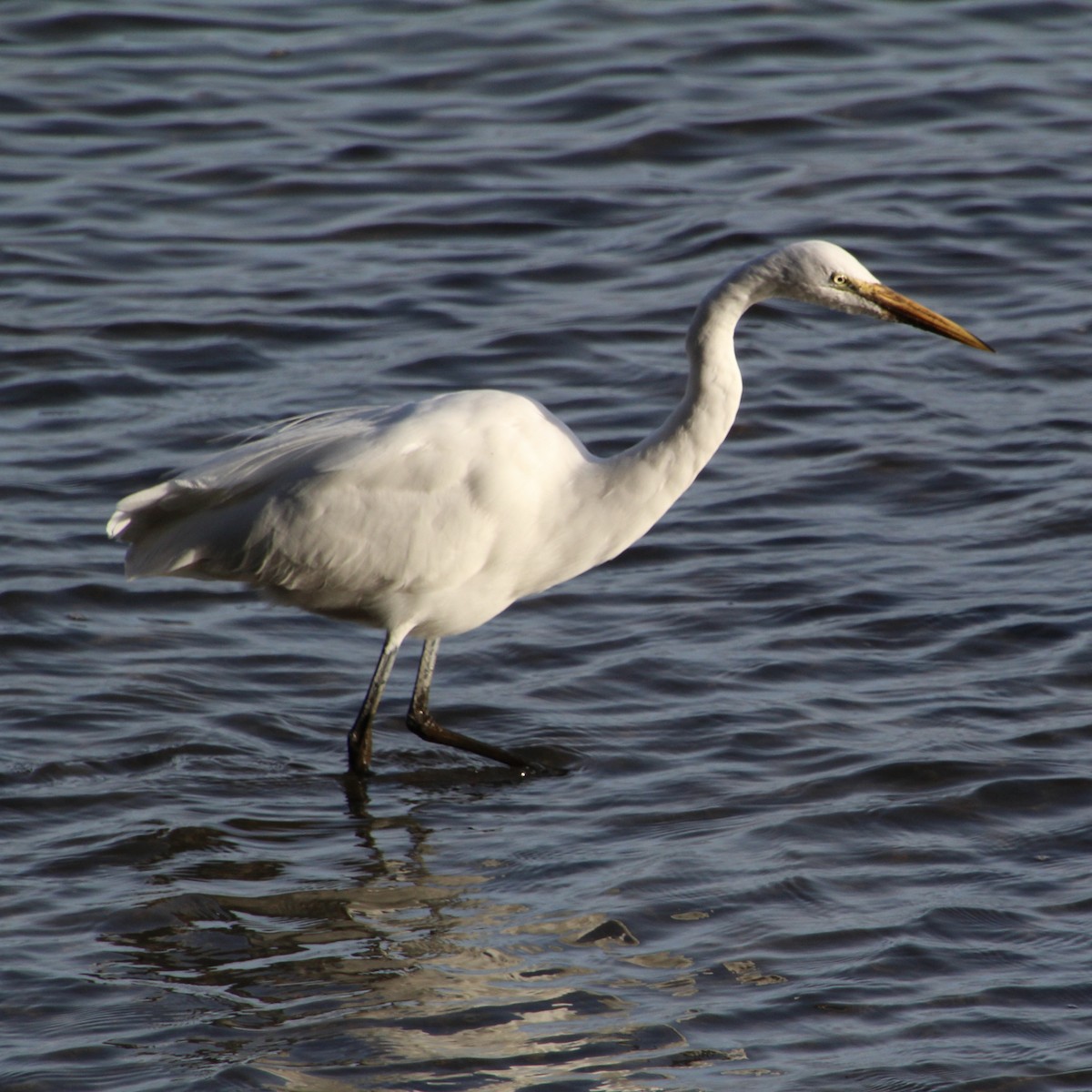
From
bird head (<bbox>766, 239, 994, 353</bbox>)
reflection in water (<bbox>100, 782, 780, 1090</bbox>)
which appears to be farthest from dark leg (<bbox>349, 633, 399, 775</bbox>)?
bird head (<bbox>766, 239, 994, 353</bbox>)

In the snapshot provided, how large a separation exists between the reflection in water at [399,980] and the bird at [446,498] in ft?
3.05

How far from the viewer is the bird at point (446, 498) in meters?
6.10

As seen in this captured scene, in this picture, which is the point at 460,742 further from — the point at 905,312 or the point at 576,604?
the point at 905,312

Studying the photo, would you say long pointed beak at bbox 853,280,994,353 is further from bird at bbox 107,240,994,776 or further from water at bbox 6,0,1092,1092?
water at bbox 6,0,1092,1092

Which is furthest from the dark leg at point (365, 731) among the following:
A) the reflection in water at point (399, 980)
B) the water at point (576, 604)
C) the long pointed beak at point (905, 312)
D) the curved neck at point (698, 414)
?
the long pointed beak at point (905, 312)

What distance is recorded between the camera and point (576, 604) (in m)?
7.77

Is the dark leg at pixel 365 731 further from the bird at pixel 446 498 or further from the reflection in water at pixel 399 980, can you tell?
the reflection in water at pixel 399 980

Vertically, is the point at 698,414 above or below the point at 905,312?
below

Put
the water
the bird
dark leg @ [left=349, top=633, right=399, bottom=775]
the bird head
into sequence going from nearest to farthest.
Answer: the water → the bird head → the bird → dark leg @ [left=349, top=633, right=399, bottom=775]

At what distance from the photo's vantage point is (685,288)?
1068 cm

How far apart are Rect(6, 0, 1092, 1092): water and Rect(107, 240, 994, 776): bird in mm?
591

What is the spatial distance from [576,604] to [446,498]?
170 centimetres

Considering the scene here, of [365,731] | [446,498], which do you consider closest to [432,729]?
[365,731]

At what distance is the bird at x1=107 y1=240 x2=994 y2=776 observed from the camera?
6.10m
